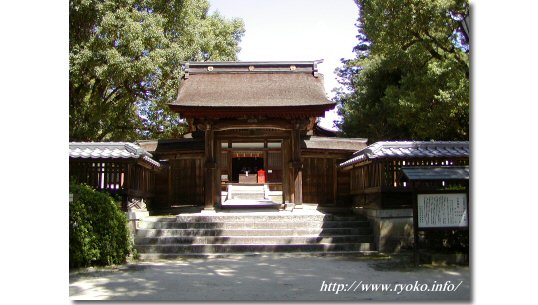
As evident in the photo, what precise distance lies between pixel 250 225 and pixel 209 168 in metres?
2.84

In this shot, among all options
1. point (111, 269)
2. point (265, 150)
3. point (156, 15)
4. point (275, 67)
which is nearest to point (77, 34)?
point (156, 15)

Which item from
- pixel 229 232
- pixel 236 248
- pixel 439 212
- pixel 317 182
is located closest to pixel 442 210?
pixel 439 212

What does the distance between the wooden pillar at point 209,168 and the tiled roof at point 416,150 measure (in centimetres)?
464

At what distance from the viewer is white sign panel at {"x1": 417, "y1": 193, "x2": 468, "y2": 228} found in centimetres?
998

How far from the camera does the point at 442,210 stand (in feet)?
33.0

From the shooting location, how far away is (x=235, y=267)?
1003 cm

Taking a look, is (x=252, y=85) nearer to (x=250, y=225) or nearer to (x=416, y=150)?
(x=250, y=225)

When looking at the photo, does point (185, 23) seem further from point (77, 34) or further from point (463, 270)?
point (463, 270)

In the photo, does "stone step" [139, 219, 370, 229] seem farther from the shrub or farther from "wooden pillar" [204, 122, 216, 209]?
the shrub

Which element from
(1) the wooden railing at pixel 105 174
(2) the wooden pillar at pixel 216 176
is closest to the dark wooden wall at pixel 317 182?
(2) the wooden pillar at pixel 216 176

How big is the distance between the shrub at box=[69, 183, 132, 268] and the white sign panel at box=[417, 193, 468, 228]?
608 centimetres

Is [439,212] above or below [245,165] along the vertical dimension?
below

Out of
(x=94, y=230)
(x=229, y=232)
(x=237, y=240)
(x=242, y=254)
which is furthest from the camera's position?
(x=229, y=232)

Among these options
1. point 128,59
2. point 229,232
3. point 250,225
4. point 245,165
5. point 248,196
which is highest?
point 128,59
